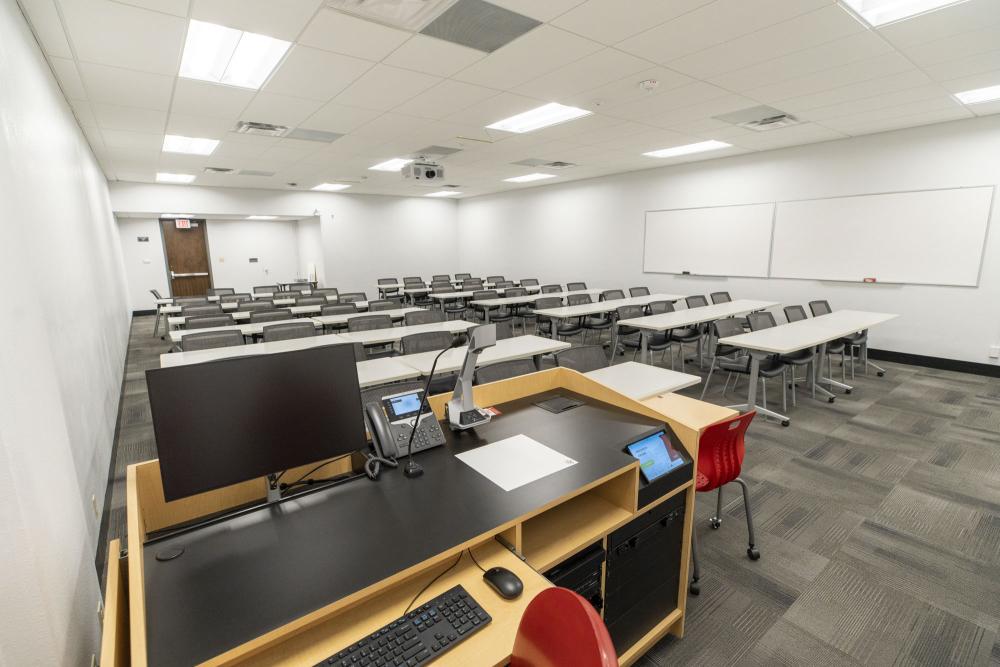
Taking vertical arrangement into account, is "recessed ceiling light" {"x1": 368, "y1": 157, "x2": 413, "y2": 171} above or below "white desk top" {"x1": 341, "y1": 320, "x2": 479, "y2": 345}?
above

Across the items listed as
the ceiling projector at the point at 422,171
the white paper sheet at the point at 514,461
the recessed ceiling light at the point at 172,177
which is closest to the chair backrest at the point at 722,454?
the white paper sheet at the point at 514,461

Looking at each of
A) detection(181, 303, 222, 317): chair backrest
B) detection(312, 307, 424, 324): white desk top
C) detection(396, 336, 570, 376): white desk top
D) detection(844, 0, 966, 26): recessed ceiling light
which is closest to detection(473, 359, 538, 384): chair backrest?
detection(396, 336, 570, 376): white desk top

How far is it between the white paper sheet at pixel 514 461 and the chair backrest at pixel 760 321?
13.1 ft

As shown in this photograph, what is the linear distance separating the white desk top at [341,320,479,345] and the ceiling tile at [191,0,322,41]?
7.69ft

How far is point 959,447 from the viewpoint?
12.0ft

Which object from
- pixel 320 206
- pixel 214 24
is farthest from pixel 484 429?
pixel 320 206

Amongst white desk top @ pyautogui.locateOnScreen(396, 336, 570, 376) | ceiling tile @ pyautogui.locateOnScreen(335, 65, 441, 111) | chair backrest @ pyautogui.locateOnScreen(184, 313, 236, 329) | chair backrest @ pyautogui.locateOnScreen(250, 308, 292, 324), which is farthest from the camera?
chair backrest @ pyautogui.locateOnScreen(250, 308, 292, 324)

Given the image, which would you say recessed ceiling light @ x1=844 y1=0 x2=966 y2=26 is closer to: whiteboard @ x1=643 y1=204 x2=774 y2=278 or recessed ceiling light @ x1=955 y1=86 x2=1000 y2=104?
recessed ceiling light @ x1=955 y1=86 x2=1000 y2=104

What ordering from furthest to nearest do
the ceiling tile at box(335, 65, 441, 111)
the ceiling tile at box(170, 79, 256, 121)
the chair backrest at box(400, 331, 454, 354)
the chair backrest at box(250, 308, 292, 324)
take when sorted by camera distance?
the chair backrest at box(250, 308, 292, 324)
the chair backrest at box(400, 331, 454, 354)
the ceiling tile at box(170, 79, 256, 121)
the ceiling tile at box(335, 65, 441, 111)

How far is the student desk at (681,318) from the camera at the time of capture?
4.98 m

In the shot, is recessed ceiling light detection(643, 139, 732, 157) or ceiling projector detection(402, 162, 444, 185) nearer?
recessed ceiling light detection(643, 139, 732, 157)

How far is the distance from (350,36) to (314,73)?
802 mm

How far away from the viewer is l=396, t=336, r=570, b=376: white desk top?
11.2ft

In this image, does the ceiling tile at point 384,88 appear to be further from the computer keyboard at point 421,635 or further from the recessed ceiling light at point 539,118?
the computer keyboard at point 421,635
